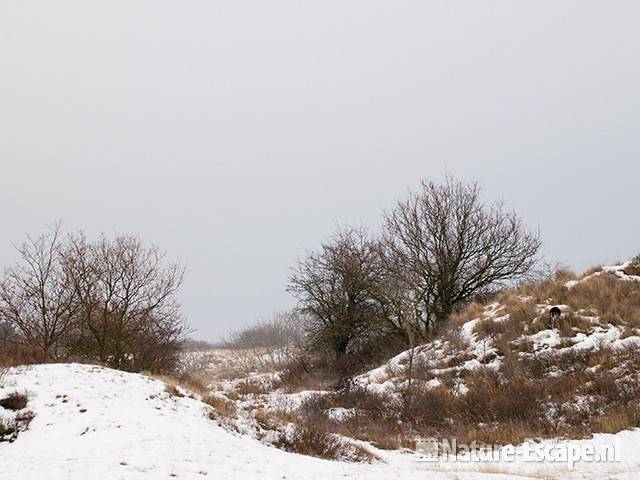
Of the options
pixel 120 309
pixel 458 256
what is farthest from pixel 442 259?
pixel 120 309

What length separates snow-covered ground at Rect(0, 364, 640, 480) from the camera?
6152 mm

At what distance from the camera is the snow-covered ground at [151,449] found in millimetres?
6152

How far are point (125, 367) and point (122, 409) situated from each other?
400 inches

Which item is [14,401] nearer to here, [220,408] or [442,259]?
[220,408]

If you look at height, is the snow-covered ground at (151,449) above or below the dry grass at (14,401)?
below

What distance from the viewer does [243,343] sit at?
66.1 metres

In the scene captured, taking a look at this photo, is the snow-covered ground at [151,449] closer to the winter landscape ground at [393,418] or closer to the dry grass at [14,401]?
the winter landscape ground at [393,418]

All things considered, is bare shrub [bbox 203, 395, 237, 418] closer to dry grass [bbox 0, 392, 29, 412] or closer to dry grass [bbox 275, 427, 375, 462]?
dry grass [bbox 275, 427, 375, 462]

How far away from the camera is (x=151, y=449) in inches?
272

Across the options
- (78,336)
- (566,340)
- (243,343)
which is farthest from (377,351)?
(243,343)

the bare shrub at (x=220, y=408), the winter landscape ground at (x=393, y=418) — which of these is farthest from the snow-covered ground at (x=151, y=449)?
the bare shrub at (x=220, y=408)

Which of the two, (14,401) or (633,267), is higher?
(633,267)

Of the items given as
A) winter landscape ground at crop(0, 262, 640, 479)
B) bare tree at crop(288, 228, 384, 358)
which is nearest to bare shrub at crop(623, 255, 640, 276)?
winter landscape ground at crop(0, 262, 640, 479)

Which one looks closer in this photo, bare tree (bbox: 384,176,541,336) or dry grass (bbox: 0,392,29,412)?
dry grass (bbox: 0,392,29,412)
